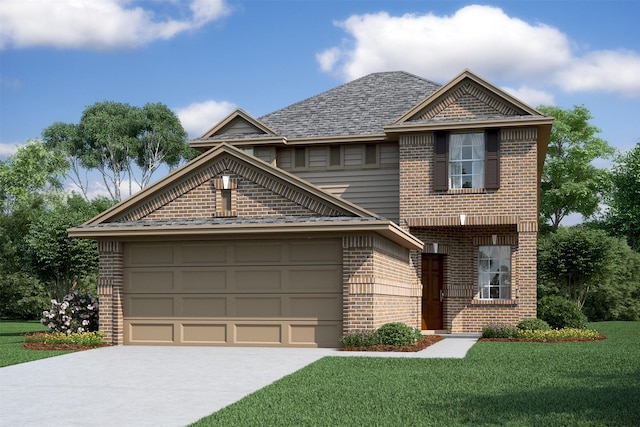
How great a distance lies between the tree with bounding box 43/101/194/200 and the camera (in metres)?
58.9

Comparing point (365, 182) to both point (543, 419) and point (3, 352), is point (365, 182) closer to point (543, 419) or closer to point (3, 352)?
point (3, 352)

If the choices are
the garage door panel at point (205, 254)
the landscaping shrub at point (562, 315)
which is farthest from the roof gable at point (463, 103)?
the garage door panel at point (205, 254)

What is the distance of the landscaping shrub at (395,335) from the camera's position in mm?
18438

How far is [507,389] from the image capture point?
11.8 metres

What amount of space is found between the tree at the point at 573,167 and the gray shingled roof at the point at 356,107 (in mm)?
22718

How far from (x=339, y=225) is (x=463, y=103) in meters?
8.30

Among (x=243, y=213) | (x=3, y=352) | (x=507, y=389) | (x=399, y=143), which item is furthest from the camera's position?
(x=399, y=143)

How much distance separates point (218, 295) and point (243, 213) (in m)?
2.10

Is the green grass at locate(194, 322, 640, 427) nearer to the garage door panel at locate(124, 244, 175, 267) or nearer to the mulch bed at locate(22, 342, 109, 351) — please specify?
the garage door panel at locate(124, 244, 175, 267)

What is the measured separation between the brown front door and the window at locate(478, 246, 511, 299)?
132 cm

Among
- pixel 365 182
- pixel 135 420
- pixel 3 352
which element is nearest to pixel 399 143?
pixel 365 182

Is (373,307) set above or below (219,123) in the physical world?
below

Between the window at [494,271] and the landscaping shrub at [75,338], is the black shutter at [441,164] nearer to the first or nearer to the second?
the window at [494,271]

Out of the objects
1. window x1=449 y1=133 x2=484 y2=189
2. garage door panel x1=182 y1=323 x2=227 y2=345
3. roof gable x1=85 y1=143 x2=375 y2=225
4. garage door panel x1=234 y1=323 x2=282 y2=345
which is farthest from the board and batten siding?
garage door panel x1=182 y1=323 x2=227 y2=345
